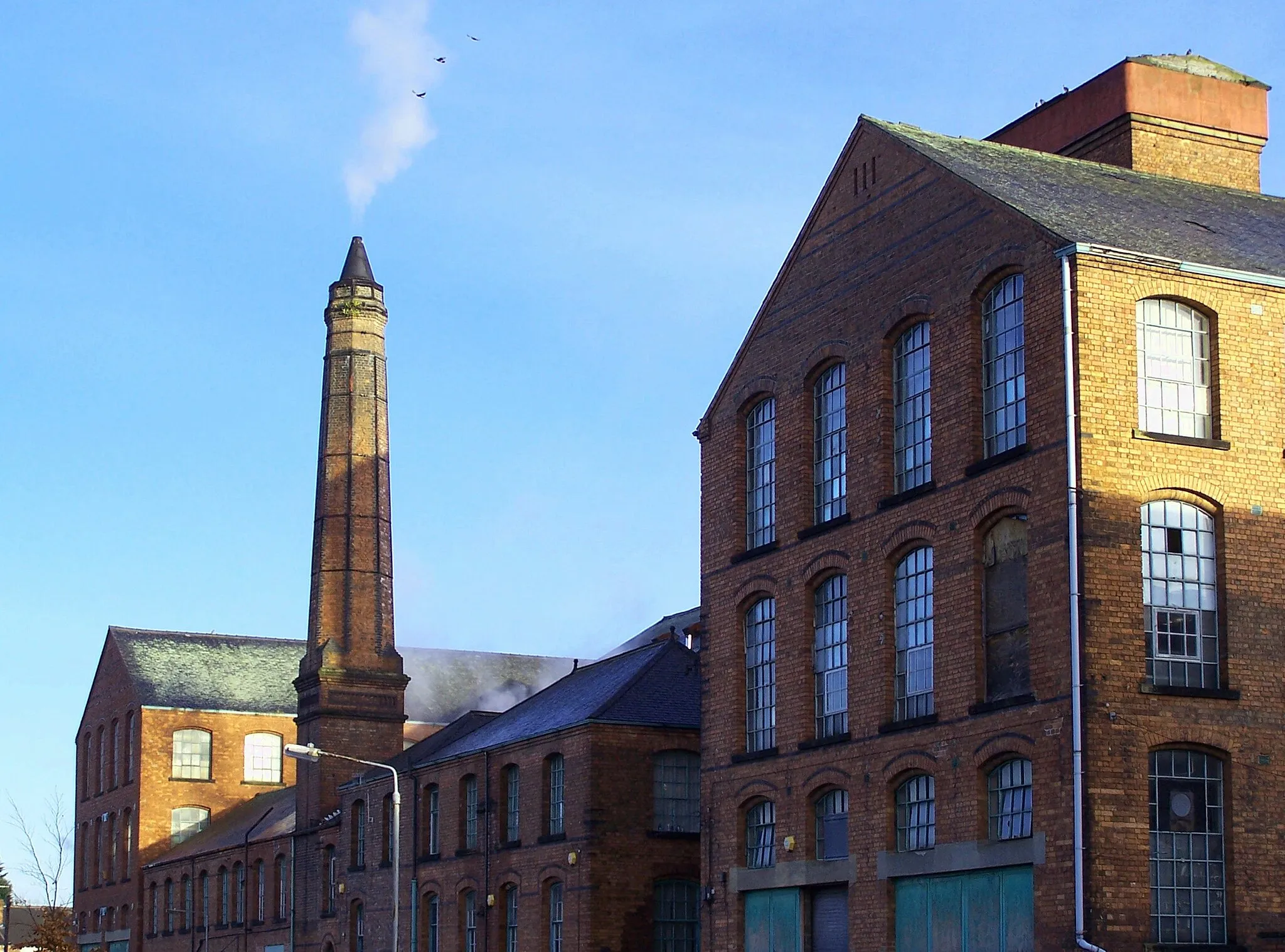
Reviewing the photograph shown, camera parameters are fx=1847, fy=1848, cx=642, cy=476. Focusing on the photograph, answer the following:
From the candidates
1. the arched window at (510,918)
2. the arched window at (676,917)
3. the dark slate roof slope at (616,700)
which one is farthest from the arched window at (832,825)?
the arched window at (510,918)

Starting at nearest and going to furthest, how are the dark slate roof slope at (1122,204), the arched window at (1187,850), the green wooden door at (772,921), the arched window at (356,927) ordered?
1. the arched window at (1187,850)
2. the dark slate roof slope at (1122,204)
3. the green wooden door at (772,921)
4. the arched window at (356,927)

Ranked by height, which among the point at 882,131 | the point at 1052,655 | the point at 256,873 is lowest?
the point at 256,873

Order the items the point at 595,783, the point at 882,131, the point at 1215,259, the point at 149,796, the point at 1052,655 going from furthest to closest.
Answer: the point at 149,796 → the point at 595,783 → the point at 882,131 → the point at 1215,259 → the point at 1052,655

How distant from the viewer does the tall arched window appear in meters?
24.4

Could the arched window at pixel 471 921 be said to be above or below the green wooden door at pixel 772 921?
below

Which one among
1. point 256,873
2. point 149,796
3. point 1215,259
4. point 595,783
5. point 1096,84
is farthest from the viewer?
point 149,796

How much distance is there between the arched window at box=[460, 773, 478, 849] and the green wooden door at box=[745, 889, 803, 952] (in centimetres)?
1179

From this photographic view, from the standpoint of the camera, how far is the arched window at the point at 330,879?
51000 millimetres

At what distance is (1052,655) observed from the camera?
24.3 m

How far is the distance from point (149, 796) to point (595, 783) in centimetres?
3985

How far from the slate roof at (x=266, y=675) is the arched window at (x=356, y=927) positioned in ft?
88.6

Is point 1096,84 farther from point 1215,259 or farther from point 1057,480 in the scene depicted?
point 1057,480

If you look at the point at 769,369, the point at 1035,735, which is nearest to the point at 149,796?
the point at 769,369

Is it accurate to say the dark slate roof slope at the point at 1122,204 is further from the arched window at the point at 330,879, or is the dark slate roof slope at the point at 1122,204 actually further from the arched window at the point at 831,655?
the arched window at the point at 330,879
